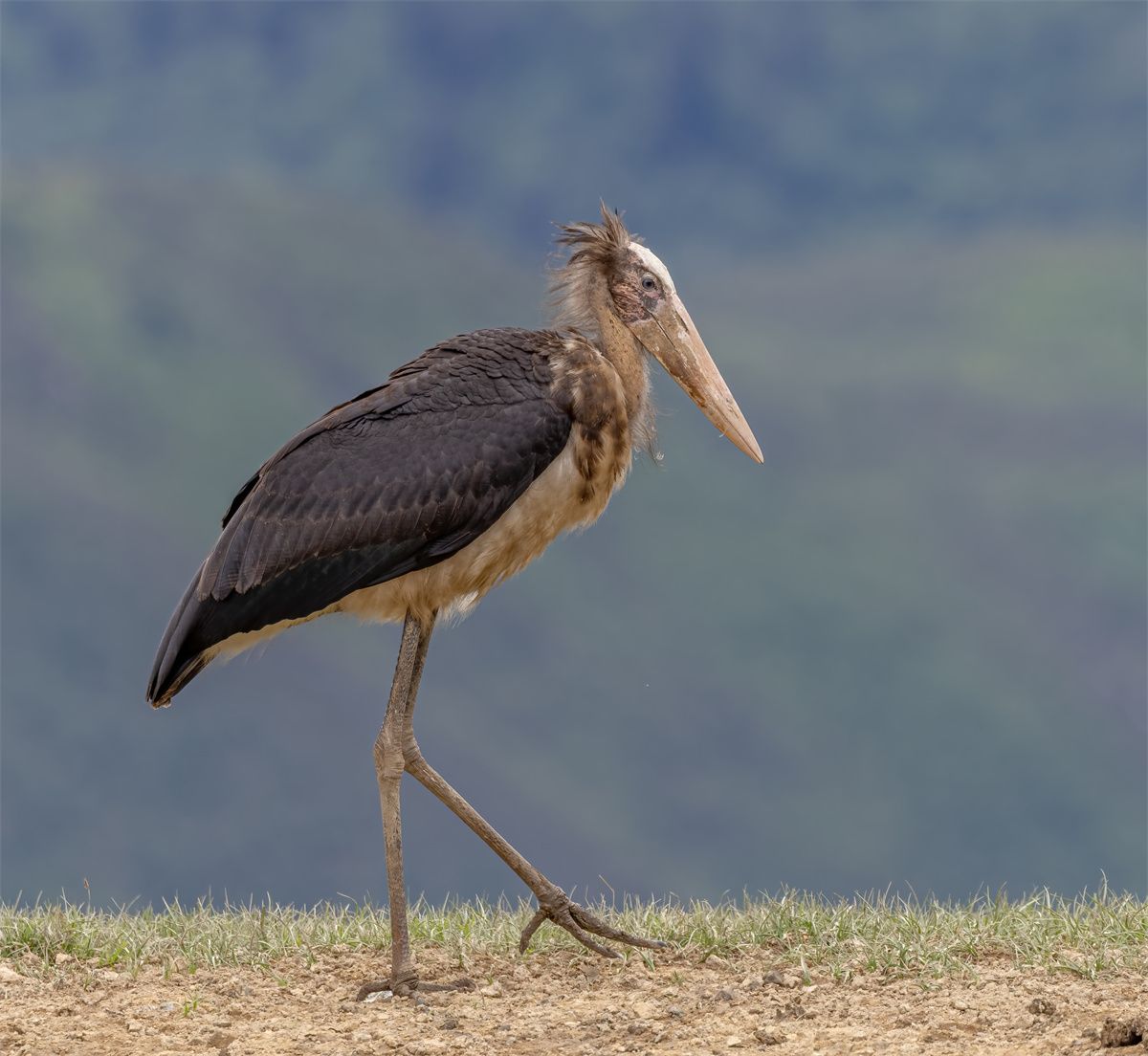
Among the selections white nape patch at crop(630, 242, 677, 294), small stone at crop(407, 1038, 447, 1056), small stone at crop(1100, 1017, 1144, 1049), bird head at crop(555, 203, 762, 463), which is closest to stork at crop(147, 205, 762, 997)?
bird head at crop(555, 203, 762, 463)

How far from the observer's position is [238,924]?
28.2ft

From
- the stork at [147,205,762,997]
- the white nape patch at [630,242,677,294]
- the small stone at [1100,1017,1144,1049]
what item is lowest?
the small stone at [1100,1017,1144,1049]

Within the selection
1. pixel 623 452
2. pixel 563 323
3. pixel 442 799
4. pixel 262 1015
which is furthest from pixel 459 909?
pixel 563 323

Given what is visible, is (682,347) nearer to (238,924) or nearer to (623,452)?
(623,452)

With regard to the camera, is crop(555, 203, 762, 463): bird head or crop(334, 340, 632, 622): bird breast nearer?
crop(334, 340, 632, 622): bird breast

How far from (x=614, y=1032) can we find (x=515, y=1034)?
1.34ft

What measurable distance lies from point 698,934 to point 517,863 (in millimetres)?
1008

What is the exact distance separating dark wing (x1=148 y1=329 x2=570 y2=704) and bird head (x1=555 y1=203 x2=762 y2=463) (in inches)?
22.8

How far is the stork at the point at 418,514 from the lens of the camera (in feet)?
25.2

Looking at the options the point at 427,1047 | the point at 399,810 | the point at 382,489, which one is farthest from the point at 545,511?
the point at 427,1047

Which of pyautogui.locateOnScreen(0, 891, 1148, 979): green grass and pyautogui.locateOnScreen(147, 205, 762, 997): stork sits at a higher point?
pyautogui.locateOnScreen(147, 205, 762, 997): stork

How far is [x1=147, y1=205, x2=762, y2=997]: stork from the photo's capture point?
25.2 ft

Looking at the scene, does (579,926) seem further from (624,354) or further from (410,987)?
(624,354)

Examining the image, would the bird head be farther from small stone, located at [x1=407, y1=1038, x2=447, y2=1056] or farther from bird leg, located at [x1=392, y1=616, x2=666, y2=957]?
small stone, located at [x1=407, y1=1038, x2=447, y2=1056]
